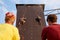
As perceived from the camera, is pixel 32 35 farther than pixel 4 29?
Yes

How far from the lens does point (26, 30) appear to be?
19.9 metres

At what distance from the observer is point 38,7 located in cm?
2081

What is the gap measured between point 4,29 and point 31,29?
1524 centimetres

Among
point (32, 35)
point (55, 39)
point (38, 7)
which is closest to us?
point (55, 39)

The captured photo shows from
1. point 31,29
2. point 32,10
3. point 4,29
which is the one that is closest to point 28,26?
point 31,29

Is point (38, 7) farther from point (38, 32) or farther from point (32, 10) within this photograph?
point (38, 32)

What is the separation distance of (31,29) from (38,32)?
63 centimetres

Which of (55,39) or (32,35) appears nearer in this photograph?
(55,39)

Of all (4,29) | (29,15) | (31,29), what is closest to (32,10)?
(29,15)

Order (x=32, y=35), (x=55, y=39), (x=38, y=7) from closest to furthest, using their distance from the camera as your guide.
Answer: (x=55, y=39)
(x=32, y=35)
(x=38, y=7)

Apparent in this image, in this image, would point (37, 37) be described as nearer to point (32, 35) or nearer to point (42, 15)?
point (32, 35)

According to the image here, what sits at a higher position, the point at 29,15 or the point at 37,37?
the point at 29,15

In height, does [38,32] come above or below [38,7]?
below

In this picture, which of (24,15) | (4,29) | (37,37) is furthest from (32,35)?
(4,29)
